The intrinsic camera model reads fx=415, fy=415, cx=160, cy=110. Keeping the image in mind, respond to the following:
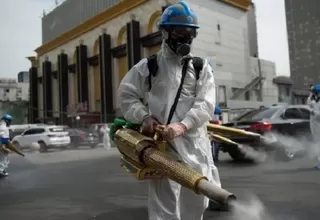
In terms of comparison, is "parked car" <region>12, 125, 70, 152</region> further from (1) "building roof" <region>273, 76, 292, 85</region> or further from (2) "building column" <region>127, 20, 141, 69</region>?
(1) "building roof" <region>273, 76, 292, 85</region>

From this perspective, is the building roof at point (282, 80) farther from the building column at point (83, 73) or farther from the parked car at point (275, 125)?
the parked car at point (275, 125)

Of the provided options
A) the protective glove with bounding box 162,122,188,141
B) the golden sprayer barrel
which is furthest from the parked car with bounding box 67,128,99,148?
the protective glove with bounding box 162,122,188,141

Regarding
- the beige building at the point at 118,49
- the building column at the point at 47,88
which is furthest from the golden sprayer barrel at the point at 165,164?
the building column at the point at 47,88

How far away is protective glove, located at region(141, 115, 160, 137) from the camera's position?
274 centimetres

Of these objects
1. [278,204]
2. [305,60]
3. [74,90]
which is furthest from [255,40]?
[278,204]

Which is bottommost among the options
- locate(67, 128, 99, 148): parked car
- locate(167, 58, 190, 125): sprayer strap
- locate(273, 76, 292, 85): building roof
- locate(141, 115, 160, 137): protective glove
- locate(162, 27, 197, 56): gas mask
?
locate(67, 128, 99, 148): parked car

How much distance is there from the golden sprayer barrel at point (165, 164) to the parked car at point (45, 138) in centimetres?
2192

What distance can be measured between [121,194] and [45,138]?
1826 cm

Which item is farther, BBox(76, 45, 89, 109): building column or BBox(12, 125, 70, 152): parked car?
BBox(76, 45, 89, 109): building column

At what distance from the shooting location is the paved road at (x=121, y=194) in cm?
531

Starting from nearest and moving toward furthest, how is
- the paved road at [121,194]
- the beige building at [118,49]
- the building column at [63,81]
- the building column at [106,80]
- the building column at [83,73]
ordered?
the paved road at [121,194] < the beige building at [118,49] < the building column at [106,80] < the building column at [83,73] < the building column at [63,81]

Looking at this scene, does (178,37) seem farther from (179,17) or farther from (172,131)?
Answer: (172,131)

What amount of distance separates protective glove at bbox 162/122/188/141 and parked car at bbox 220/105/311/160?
793 centimetres

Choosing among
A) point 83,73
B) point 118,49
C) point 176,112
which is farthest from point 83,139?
point 176,112
